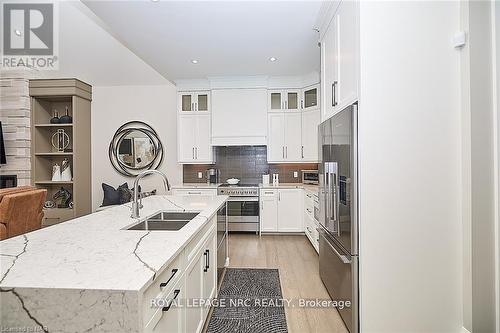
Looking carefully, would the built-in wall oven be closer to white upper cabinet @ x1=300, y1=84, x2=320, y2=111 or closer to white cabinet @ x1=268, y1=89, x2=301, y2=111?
white cabinet @ x1=268, y1=89, x2=301, y2=111

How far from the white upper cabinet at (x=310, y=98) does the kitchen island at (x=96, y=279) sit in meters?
→ 3.70

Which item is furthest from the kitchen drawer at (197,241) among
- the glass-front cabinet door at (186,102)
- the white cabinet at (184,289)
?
the glass-front cabinet door at (186,102)

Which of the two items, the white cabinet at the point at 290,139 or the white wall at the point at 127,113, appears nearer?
the white cabinet at the point at 290,139

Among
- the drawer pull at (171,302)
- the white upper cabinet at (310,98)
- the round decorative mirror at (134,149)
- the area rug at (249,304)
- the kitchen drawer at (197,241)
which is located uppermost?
the white upper cabinet at (310,98)

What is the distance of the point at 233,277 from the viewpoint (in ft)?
9.83

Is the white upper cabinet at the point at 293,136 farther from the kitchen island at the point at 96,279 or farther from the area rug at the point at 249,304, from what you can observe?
the kitchen island at the point at 96,279

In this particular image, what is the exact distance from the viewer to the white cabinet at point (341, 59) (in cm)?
188

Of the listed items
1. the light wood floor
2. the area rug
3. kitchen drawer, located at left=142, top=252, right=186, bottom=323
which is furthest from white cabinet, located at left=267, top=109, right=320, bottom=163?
kitchen drawer, located at left=142, top=252, right=186, bottom=323

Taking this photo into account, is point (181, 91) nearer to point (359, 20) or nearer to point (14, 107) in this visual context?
point (14, 107)

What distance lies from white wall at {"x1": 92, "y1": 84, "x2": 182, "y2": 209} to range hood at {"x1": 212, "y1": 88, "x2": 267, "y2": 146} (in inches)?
42.3

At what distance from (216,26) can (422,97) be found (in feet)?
7.30

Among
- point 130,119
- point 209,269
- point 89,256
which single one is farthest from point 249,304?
point 130,119

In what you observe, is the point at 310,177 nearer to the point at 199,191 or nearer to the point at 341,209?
the point at 199,191

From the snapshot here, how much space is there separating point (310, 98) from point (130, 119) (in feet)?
11.8
